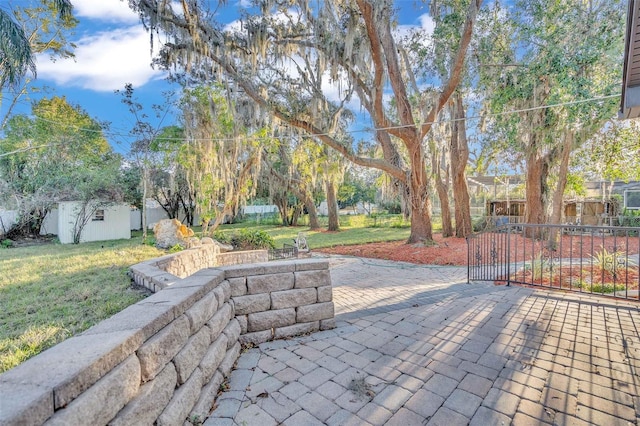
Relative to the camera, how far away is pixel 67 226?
1084 cm

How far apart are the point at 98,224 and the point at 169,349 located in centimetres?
1243

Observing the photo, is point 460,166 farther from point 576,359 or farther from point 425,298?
point 576,359

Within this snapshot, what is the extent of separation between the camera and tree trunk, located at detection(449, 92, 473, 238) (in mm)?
11023

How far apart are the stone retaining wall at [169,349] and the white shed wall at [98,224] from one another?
442 inches

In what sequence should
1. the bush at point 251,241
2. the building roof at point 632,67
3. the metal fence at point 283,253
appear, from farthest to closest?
the bush at point 251,241 → the metal fence at point 283,253 → the building roof at point 632,67

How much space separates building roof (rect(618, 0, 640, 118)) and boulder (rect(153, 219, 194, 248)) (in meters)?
8.97

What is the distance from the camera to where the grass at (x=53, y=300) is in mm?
2432

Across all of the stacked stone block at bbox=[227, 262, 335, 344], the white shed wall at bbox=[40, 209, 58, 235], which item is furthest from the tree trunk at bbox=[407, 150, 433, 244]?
the white shed wall at bbox=[40, 209, 58, 235]

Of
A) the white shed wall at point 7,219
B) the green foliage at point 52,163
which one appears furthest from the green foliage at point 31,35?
the white shed wall at point 7,219

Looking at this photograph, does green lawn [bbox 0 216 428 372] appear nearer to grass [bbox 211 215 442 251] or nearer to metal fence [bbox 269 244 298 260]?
metal fence [bbox 269 244 298 260]

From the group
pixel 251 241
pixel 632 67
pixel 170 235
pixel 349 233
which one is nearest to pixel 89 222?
pixel 170 235

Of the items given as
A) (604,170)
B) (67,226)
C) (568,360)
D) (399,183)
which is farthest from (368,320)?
(67,226)

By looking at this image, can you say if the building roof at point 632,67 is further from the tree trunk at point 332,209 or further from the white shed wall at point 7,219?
the white shed wall at point 7,219

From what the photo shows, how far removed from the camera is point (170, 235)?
9.00 m
